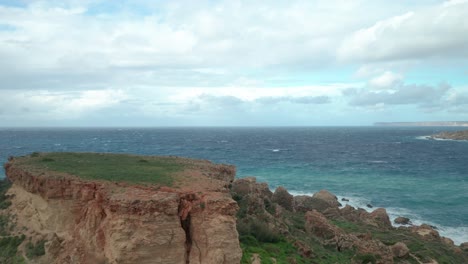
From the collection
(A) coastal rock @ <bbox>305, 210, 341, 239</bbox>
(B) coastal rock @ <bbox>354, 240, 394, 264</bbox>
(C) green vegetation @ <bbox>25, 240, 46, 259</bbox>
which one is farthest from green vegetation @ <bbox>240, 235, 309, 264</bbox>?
(C) green vegetation @ <bbox>25, 240, 46, 259</bbox>

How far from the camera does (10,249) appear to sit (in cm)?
1942

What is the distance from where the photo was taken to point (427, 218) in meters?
45.0

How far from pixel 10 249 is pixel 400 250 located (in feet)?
85.0

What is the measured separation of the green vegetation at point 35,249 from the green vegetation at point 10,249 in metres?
0.43

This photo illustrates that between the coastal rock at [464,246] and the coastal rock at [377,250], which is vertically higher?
the coastal rock at [377,250]

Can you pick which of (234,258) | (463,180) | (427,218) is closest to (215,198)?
(234,258)

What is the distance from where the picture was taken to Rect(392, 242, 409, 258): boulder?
2781 centimetres

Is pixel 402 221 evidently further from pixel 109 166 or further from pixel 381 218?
pixel 109 166

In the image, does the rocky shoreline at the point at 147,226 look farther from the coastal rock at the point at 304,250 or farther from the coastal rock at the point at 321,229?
the coastal rock at the point at 321,229

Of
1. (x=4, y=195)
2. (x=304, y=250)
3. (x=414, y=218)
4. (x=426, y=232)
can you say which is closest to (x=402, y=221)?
(x=414, y=218)

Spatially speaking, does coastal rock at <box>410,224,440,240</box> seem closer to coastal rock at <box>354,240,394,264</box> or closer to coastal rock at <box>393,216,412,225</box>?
coastal rock at <box>393,216,412,225</box>

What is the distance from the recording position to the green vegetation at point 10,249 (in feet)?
61.5

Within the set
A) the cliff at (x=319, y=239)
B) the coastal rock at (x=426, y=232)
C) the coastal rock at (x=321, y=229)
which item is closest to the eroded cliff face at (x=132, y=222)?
the cliff at (x=319, y=239)

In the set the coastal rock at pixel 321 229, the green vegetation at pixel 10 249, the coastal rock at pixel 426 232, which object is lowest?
the coastal rock at pixel 426 232
